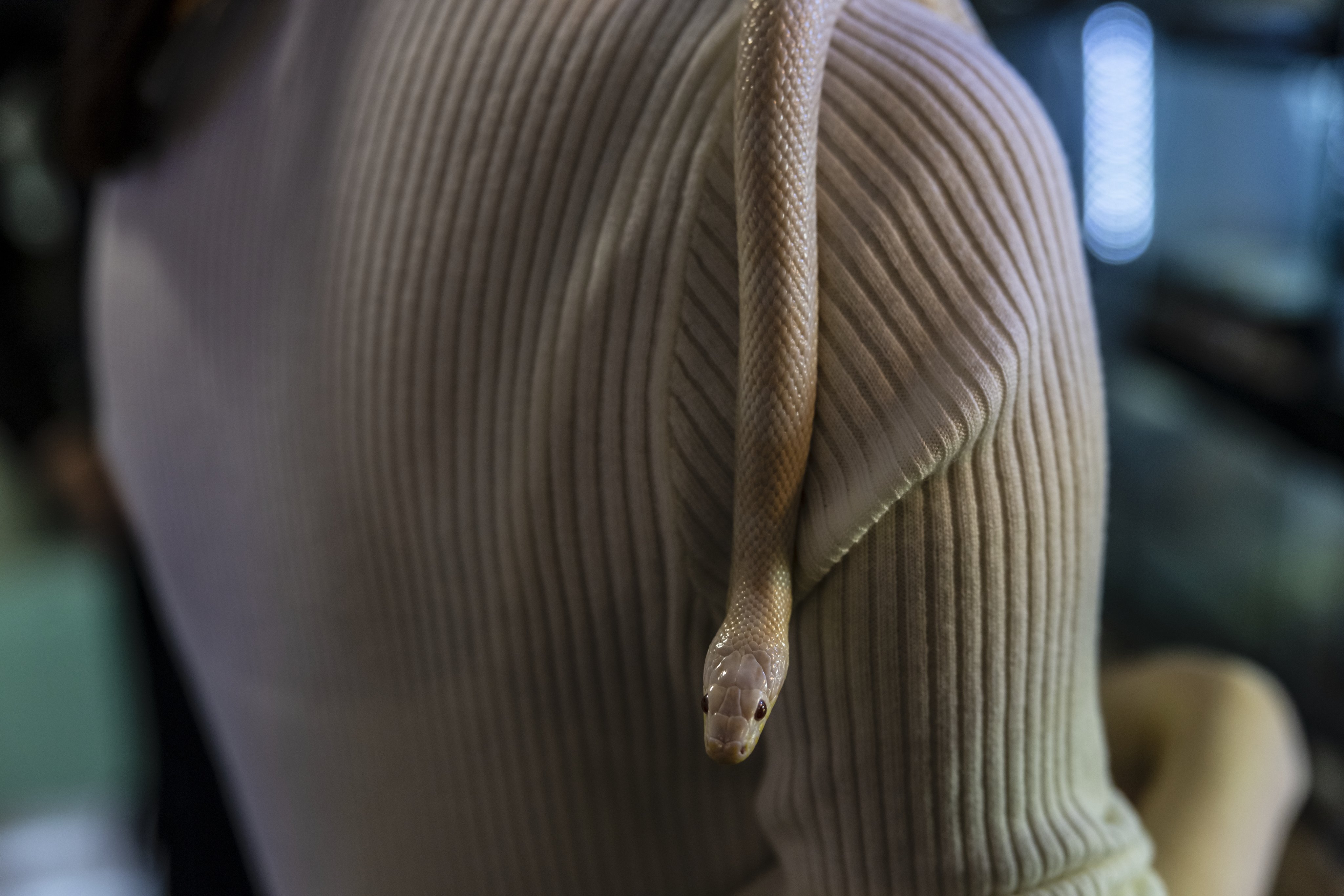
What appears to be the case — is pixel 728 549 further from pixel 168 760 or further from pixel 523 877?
pixel 168 760

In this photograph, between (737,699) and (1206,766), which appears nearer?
(737,699)

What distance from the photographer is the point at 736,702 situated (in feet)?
0.97

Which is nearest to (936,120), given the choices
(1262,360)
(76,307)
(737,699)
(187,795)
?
(737,699)

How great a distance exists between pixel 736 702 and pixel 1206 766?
395 millimetres

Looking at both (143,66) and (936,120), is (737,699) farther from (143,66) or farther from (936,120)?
(143,66)

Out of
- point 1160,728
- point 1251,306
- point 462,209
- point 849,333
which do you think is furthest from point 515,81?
point 1251,306

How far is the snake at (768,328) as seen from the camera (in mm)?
292

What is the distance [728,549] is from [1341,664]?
130 centimetres

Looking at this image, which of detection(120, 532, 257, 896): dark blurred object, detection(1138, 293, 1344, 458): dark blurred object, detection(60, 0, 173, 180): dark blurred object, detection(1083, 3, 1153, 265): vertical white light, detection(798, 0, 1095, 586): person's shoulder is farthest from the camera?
detection(1083, 3, 1153, 265): vertical white light

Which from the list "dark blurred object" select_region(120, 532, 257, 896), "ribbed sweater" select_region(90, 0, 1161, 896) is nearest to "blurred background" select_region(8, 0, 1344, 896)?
"dark blurred object" select_region(120, 532, 257, 896)

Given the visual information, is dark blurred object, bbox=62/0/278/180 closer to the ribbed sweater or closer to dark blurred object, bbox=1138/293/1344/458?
the ribbed sweater

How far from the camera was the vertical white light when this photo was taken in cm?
168

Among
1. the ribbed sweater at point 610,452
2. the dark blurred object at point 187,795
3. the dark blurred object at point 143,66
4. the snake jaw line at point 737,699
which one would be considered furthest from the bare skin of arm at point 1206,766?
the dark blurred object at point 187,795

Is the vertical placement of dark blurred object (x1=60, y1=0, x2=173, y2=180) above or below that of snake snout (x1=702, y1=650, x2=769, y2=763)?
above
